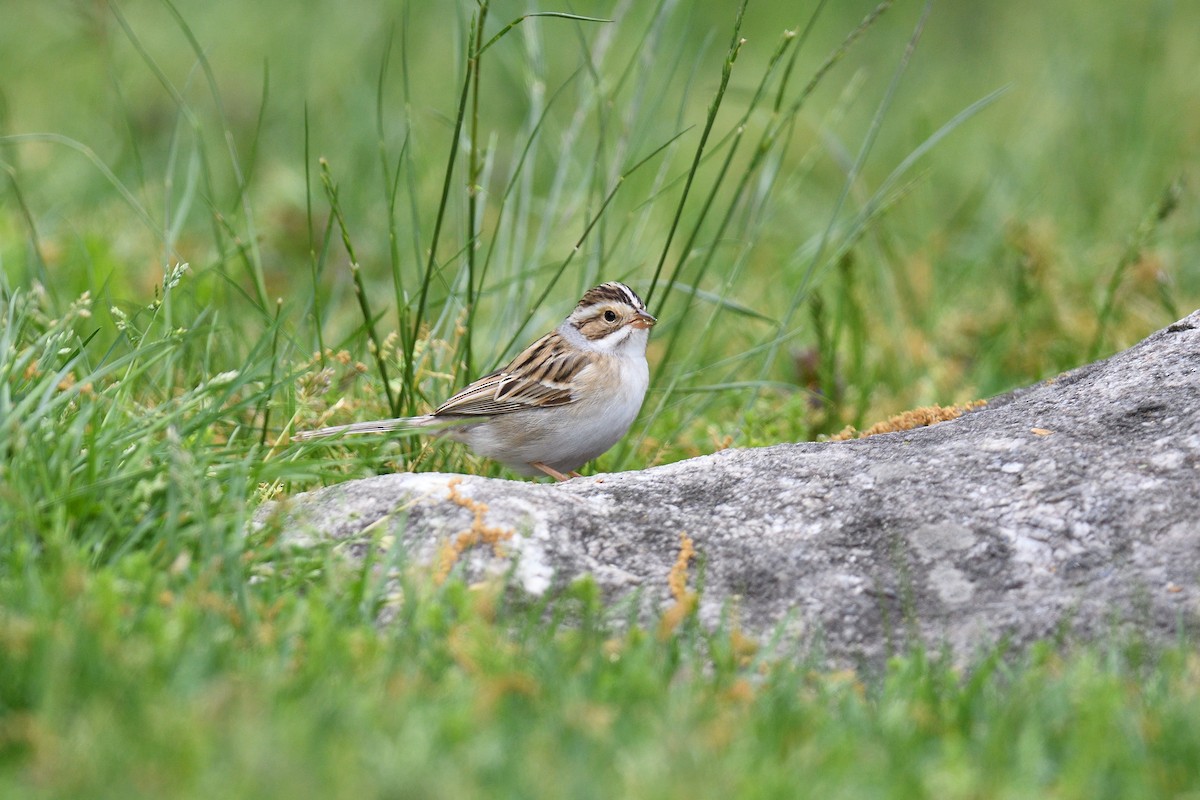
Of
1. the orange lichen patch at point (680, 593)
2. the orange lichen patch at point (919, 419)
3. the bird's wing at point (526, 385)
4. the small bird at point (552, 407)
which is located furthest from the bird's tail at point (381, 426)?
the orange lichen patch at point (919, 419)

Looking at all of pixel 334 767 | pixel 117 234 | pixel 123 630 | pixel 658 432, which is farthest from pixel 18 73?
pixel 334 767

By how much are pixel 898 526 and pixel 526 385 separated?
6.09ft

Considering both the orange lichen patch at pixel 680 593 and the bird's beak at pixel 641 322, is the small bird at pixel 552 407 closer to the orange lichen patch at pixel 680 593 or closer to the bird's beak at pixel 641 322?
the bird's beak at pixel 641 322

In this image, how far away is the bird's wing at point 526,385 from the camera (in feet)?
17.1

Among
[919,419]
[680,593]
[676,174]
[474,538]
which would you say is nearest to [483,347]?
[919,419]

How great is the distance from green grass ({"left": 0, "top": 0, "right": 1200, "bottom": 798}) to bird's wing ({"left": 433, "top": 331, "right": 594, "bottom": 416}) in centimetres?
17

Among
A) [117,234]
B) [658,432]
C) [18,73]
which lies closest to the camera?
[658,432]

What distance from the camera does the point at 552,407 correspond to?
208 inches

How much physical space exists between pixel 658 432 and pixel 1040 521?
2.38 m

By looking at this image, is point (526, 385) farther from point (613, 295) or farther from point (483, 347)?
point (483, 347)

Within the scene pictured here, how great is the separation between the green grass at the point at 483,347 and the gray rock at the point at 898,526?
17 centimetres

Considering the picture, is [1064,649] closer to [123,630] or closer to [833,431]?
[123,630]

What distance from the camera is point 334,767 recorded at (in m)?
2.64

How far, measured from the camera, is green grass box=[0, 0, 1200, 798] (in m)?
2.86
